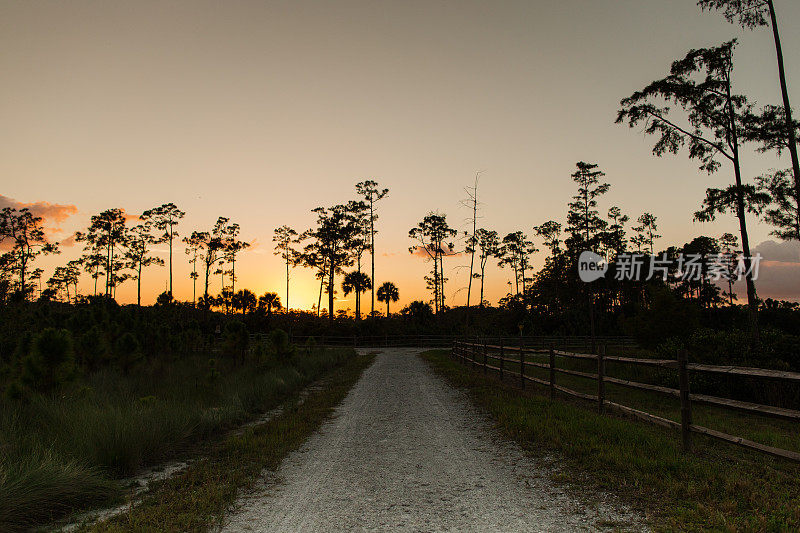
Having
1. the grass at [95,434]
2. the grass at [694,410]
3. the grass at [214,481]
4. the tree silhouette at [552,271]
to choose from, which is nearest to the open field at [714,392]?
the grass at [694,410]

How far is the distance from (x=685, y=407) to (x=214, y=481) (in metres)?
6.17

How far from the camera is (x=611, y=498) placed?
183 inches

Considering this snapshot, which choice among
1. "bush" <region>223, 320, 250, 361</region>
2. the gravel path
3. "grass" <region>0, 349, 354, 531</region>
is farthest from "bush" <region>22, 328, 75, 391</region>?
"bush" <region>223, 320, 250, 361</region>

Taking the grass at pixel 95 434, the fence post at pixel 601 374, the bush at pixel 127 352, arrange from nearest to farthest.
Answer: the grass at pixel 95 434 → the fence post at pixel 601 374 → the bush at pixel 127 352

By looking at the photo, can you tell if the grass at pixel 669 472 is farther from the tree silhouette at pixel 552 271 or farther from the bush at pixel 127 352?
the tree silhouette at pixel 552 271

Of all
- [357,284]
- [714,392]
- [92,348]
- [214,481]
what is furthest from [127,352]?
[357,284]

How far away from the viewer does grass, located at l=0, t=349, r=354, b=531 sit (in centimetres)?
445

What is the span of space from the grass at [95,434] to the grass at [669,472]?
5305 mm

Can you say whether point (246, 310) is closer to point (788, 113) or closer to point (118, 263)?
point (118, 263)

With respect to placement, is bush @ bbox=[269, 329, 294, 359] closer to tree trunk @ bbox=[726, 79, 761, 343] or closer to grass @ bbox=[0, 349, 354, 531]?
grass @ bbox=[0, 349, 354, 531]

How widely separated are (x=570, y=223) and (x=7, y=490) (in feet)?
136

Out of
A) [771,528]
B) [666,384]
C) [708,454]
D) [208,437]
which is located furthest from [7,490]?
[666,384]

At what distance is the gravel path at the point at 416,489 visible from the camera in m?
4.16

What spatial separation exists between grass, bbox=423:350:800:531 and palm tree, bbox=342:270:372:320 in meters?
47.8
